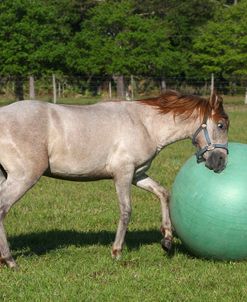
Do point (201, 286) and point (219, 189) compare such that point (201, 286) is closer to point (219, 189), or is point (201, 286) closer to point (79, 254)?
point (219, 189)

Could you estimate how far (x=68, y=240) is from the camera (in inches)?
345

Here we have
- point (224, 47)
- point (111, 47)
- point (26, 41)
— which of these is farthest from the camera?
point (224, 47)

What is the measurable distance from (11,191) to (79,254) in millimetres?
1229

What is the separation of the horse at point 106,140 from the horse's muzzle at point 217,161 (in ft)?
0.04

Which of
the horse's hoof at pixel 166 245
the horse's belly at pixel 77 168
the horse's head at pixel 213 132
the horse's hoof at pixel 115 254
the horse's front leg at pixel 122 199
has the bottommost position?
the horse's hoof at pixel 115 254

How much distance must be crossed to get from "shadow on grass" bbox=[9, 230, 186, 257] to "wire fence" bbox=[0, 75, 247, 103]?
35855 millimetres

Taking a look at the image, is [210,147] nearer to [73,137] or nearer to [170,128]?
[170,128]

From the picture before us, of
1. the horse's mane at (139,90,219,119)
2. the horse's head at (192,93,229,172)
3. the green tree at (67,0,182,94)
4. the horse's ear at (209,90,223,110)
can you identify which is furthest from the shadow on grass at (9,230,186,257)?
the green tree at (67,0,182,94)

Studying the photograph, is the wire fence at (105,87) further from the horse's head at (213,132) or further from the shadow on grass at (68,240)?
the horse's head at (213,132)

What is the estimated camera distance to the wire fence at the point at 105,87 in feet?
154

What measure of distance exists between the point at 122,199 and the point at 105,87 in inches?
1846

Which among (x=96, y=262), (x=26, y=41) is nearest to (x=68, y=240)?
(x=96, y=262)

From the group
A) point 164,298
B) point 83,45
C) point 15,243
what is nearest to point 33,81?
point 83,45

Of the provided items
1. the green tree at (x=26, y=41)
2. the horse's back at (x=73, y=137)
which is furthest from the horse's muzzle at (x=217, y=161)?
the green tree at (x=26, y=41)
